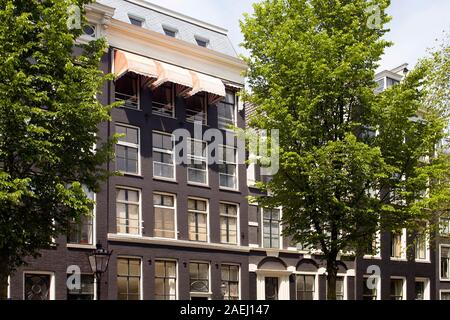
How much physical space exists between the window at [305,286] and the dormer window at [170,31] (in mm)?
16346

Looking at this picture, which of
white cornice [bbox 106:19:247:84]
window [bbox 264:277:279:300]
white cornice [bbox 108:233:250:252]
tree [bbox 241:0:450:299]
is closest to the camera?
tree [bbox 241:0:450:299]

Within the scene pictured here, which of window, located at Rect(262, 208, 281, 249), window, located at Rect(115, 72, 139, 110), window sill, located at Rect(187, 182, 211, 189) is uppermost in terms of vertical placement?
window, located at Rect(115, 72, 139, 110)

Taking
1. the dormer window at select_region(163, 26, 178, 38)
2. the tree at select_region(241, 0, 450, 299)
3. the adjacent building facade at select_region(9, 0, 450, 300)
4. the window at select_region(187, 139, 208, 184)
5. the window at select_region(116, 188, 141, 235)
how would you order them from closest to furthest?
the tree at select_region(241, 0, 450, 299)
the adjacent building facade at select_region(9, 0, 450, 300)
the window at select_region(116, 188, 141, 235)
the window at select_region(187, 139, 208, 184)
the dormer window at select_region(163, 26, 178, 38)

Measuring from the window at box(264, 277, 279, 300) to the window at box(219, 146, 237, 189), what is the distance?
613 cm

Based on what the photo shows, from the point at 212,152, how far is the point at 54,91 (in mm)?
19039

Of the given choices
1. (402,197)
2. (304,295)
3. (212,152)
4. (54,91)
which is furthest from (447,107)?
(54,91)

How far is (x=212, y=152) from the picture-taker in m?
A: 38.3

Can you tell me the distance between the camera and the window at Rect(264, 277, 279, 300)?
4019cm

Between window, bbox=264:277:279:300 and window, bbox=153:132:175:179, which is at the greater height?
window, bbox=153:132:175:179

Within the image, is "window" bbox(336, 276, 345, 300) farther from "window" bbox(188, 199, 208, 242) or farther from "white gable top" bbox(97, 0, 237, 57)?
"white gable top" bbox(97, 0, 237, 57)

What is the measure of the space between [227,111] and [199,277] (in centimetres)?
980

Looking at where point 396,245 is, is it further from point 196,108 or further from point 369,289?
point 196,108

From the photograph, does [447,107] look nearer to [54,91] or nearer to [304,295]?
[304,295]

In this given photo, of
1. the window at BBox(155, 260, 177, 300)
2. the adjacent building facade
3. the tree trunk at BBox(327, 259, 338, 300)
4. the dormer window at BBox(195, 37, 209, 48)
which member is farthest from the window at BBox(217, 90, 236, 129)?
the tree trunk at BBox(327, 259, 338, 300)
